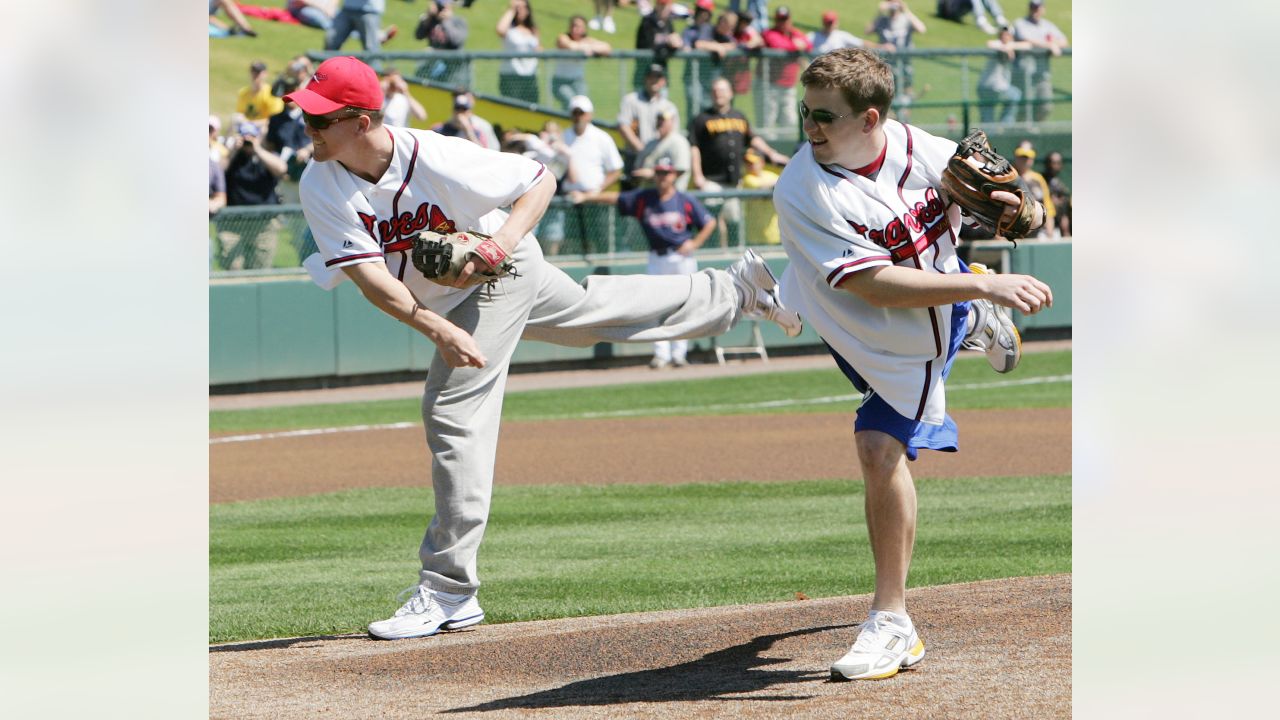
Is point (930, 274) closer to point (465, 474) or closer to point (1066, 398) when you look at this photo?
point (465, 474)

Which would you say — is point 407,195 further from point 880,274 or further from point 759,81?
point 759,81

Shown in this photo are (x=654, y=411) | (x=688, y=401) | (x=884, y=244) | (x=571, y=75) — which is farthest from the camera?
(x=571, y=75)

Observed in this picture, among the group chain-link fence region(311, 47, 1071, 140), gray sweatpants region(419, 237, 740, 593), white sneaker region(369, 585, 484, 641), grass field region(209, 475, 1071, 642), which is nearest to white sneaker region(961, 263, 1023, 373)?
gray sweatpants region(419, 237, 740, 593)

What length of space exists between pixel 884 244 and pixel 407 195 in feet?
5.21

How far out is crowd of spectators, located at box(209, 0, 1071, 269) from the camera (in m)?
15.2

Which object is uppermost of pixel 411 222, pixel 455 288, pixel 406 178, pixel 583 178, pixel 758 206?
pixel 583 178

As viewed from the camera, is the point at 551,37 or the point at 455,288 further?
the point at 551,37

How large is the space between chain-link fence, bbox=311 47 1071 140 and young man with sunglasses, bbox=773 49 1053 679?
41.4 ft

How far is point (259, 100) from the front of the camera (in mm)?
16219

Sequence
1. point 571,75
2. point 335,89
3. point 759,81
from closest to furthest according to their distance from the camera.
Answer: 1. point 335,89
2. point 571,75
3. point 759,81

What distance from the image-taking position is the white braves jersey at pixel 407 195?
4770 millimetres

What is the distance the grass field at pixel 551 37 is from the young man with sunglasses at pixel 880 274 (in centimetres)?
1355

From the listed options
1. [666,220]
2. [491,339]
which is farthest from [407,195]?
[666,220]
